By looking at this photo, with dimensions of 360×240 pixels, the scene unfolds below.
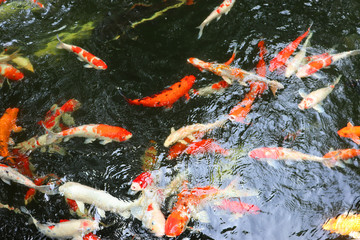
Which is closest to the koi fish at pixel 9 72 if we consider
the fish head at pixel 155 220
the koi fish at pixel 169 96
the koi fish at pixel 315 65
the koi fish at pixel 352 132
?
the koi fish at pixel 169 96

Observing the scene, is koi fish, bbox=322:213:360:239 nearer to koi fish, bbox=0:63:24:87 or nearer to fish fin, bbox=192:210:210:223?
fish fin, bbox=192:210:210:223

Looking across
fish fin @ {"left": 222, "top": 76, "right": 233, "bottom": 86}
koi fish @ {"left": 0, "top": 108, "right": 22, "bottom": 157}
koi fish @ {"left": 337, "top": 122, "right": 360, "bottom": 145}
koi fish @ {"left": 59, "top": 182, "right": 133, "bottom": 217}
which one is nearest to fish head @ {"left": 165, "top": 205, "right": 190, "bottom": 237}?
koi fish @ {"left": 59, "top": 182, "right": 133, "bottom": 217}

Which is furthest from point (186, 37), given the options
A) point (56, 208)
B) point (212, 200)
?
point (56, 208)

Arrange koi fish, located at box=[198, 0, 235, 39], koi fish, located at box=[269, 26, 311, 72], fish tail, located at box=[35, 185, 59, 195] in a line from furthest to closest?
koi fish, located at box=[198, 0, 235, 39] → koi fish, located at box=[269, 26, 311, 72] → fish tail, located at box=[35, 185, 59, 195]

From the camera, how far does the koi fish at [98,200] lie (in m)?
3.94

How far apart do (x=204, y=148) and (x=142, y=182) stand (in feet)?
3.10

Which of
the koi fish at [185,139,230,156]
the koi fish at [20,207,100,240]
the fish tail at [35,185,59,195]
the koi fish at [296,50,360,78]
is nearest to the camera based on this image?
the koi fish at [20,207,100,240]

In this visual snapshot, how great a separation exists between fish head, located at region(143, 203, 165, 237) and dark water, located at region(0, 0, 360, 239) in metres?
0.12

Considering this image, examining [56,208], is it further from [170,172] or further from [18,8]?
[18,8]

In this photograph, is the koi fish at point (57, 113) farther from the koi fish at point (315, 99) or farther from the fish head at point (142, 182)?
the koi fish at point (315, 99)

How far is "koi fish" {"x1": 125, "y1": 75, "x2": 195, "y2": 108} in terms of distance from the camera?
479 centimetres

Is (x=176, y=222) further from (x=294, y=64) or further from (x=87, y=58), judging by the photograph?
(x=87, y=58)

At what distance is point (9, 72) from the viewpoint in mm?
5395

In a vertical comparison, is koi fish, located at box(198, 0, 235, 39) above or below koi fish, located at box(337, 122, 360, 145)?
above
